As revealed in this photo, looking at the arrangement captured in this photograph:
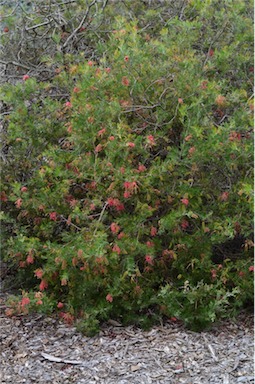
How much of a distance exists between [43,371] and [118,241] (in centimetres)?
86

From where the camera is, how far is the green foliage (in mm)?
3691

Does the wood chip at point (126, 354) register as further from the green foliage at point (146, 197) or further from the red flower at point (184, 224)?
the red flower at point (184, 224)

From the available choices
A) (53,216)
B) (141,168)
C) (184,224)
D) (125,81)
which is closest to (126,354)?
(184,224)

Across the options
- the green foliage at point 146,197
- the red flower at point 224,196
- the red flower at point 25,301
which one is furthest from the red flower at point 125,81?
the red flower at point 25,301

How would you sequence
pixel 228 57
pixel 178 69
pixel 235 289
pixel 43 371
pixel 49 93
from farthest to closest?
pixel 49 93 < pixel 228 57 < pixel 178 69 < pixel 235 289 < pixel 43 371

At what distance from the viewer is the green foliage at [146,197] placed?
3.69 m

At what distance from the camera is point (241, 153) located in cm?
367

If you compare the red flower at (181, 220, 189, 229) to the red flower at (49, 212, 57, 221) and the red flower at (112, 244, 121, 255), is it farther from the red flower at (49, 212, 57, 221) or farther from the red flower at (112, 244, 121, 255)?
the red flower at (49, 212, 57, 221)

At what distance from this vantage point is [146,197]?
3.78 m

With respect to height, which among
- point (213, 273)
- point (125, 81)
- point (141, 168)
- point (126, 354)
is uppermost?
point (125, 81)

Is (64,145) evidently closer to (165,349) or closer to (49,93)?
(49,93)

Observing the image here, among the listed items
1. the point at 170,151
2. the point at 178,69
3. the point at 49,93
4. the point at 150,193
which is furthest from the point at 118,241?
the point at 49,93

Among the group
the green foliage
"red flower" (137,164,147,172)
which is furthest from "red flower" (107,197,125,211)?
"red flower" (137,164,147,172)

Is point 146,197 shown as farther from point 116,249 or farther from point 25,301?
point 25,301
